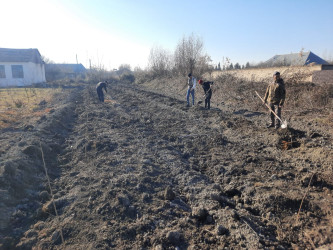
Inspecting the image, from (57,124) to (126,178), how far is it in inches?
243

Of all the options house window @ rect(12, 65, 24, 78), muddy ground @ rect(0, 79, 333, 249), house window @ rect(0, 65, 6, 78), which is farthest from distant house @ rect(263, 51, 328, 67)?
house window @ rect(0, 65, 6, 78)

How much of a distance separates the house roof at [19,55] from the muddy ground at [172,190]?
29.9 m

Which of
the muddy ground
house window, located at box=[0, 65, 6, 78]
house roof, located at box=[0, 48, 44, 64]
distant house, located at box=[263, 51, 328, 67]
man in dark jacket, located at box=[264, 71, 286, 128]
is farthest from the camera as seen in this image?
house roof, located at box=[0, 48, 44, 64]

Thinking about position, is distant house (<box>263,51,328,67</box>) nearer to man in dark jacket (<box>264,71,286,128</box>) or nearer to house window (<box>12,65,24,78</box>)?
man in dark jacket (<box>264,71,286,128</box>)

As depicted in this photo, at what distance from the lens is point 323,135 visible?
6.20m

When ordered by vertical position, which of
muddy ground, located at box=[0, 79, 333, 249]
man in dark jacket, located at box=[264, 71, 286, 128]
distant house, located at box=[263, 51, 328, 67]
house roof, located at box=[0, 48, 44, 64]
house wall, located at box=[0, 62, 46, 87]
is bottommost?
muddy ground, located at box=[0, 79, 333, 249]

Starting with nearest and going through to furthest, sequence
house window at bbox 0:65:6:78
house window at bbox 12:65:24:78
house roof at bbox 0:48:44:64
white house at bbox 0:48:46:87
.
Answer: house window at bbox 0:65:6:78
white house at bbox 0:48:46:87
house window at bbox 12:65:24:78
house roof at bbox 0:48:44:64

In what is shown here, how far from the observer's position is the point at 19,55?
33.4m

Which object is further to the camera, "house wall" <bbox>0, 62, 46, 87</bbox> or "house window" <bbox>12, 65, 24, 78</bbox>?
"house window" <bbox>12, 65, 24, 78</bbox>

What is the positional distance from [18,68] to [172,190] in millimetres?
35381

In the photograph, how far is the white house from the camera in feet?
100

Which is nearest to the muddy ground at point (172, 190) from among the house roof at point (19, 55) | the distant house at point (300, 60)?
the distant house at point (300, 60)

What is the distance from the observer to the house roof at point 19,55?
31.4 m

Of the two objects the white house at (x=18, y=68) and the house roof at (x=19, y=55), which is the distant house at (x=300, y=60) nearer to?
the white house at (x=18, y=68)
